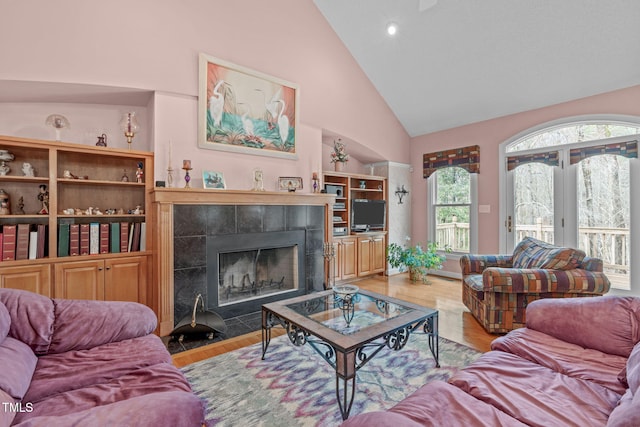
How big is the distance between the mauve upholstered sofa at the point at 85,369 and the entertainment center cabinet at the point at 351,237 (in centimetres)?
316

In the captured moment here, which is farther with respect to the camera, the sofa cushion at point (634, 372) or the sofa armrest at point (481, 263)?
the sofa armrest at point (481, 263)

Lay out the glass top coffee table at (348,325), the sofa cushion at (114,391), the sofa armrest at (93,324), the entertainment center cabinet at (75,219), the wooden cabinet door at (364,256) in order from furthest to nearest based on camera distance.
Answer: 1. the wooden cabinet door at (364,256)
2. the entertainment center cabinet at (75,219)
3. the glass top coffee table at (348,325)
4. the sofa armrest at (93,324)
5. the sofa cushion at (114,391)

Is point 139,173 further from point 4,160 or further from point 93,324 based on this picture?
point 93,324

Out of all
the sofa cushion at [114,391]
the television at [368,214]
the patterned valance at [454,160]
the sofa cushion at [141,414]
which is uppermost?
the patterned valance at [454,160]

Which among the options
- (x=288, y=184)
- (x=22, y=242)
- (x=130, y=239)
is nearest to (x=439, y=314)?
(x=288, y=184)

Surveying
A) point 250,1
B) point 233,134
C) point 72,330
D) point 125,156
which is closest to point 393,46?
point 250,1

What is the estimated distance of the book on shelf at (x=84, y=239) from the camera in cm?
289

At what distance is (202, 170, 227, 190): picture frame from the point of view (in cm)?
336

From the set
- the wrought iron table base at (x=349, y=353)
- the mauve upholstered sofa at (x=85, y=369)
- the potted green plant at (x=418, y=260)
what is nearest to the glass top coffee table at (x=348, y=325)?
the wrought iron table base at (x=349, y=353)

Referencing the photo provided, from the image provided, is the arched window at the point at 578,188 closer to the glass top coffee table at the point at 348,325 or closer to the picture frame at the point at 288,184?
the glass top coffee table at the point at 348,325

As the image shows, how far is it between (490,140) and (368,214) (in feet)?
7.34

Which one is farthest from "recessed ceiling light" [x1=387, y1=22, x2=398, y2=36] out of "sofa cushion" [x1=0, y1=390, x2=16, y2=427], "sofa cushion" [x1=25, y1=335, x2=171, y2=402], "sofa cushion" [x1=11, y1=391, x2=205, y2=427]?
"sofa cushion" [x1=0, y1=390, x2=16, y2=427]

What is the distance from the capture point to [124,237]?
10.2ft

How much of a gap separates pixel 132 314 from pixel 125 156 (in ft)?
6.18
